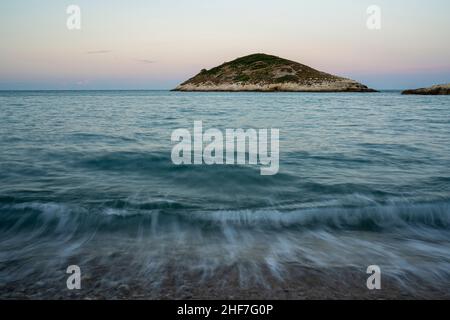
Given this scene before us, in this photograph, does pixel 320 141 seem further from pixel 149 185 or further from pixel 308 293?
pixel 308 293

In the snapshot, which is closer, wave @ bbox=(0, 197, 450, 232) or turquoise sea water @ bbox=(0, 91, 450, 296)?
turquoise sea water @ bbox=(0, 91, 450, 296)

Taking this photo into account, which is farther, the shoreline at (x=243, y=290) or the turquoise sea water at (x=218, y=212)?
the turquoise sea water at (x=218, y=212)

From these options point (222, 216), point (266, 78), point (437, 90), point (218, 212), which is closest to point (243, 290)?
point (222, 216)

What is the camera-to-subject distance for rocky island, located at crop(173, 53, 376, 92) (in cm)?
11700

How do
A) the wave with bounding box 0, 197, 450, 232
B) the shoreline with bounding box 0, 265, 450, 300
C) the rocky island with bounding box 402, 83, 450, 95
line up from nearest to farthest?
the shoreline with bounding box 0, 265, 450, 300 < the wave with bounding box 0, 197, 450, 232 < the rocky island with bounding box 402, 83, 450, 95

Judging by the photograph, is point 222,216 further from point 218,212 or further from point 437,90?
point 437,90

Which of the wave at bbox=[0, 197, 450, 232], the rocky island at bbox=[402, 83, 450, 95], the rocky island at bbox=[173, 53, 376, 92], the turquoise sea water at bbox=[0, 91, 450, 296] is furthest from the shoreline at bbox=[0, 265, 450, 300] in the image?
the rocky island at bbox=[173, 53, 376, 92]

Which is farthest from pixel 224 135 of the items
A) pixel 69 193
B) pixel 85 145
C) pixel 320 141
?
pixel 69 193

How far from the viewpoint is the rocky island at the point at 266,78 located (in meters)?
117

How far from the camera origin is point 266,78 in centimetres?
13362

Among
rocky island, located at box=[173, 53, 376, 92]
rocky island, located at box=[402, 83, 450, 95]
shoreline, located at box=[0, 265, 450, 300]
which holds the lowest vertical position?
shoreline, located at box=[0, 265, 450, 300]

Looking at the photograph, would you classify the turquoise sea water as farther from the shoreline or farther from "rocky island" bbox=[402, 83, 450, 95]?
"rocky island" bbox=[402, 83, 450, 95]

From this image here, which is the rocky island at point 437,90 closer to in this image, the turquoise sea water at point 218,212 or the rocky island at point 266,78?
the rocky island at point 266,78

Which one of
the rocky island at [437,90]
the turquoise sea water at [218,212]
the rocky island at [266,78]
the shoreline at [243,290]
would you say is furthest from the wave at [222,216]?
the rocky island at [266,78]
